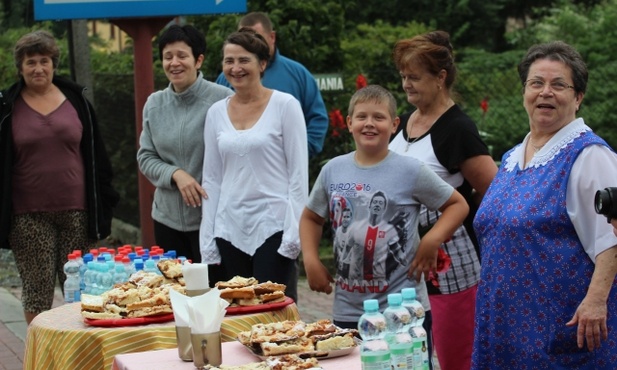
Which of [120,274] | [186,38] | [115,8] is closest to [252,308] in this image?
[120,274]

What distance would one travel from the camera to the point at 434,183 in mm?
5430

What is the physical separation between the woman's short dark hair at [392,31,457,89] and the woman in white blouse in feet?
3.08

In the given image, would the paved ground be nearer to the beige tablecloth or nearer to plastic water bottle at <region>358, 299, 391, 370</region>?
the beige tablecloth

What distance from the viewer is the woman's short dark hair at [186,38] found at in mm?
7156

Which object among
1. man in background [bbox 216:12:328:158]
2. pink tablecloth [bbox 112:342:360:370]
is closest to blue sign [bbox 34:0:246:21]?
man in background [bbox 216:12:328:158]

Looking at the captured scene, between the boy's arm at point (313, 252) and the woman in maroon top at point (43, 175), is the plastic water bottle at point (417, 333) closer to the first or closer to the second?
the boy's arm at point (313, 252)

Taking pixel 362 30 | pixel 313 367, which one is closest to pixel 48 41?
pixel 313 367

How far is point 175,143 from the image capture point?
279 inches

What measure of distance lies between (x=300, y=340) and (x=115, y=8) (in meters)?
4.23

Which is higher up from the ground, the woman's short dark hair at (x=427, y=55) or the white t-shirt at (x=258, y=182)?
the woman's short dark hair at (x=427, y=55)

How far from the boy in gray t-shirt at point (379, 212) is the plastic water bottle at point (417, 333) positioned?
115cm

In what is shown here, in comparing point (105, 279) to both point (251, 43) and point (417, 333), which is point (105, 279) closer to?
point (251, 43)

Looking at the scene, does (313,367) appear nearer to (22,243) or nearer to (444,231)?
(444,231)

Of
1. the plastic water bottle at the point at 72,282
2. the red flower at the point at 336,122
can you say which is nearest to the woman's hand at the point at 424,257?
the plastic water bottle at the point at 72,282
